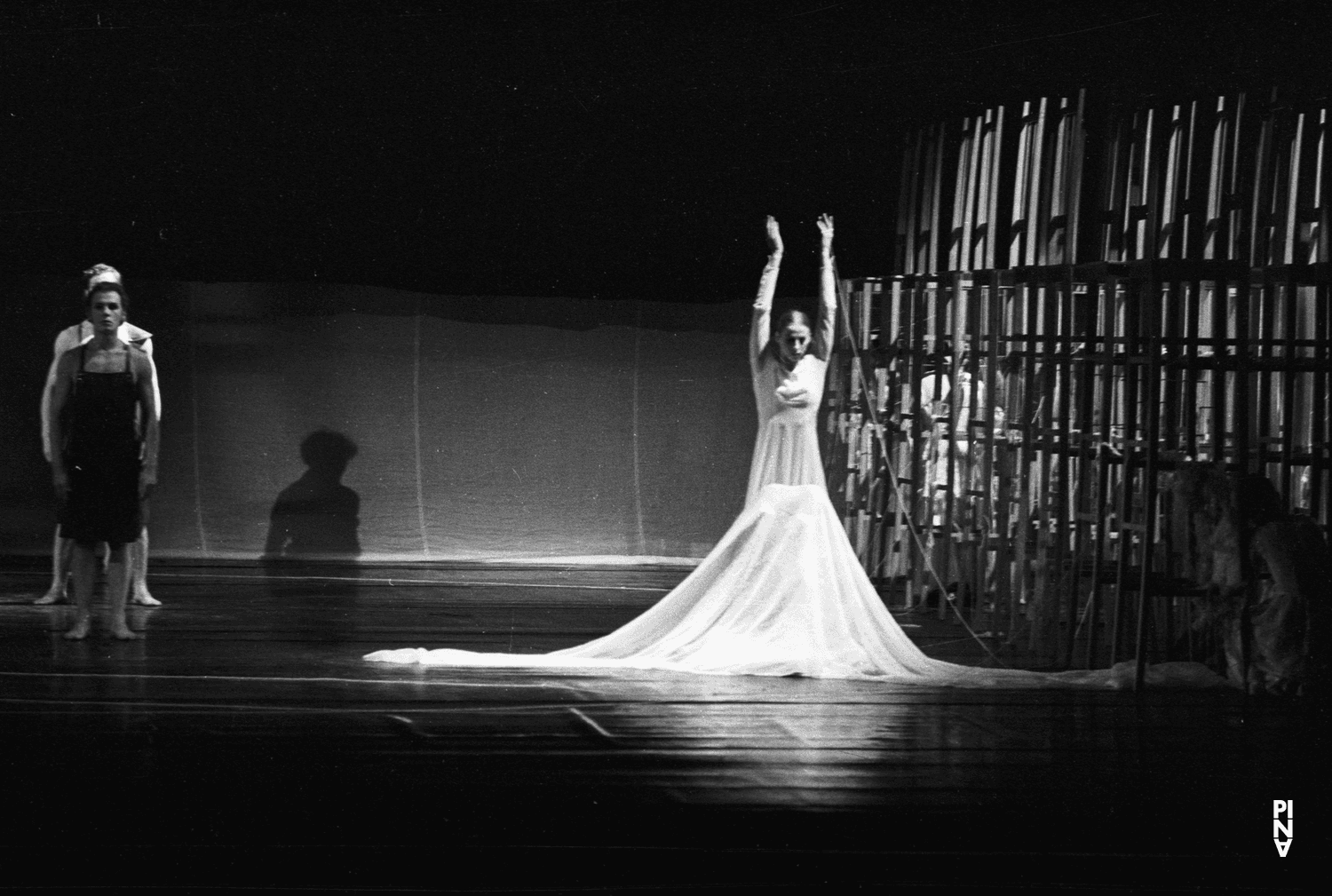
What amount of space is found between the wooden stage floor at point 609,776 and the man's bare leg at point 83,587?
0.08 metres

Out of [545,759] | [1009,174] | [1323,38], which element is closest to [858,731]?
[545,759]

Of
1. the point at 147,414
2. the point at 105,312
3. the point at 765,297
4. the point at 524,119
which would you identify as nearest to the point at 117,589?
the point at 147,414

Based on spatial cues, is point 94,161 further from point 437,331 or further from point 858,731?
point 858,731

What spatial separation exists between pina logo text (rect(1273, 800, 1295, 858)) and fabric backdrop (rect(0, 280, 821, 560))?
24.3 feet

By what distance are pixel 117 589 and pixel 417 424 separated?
439 centimetres

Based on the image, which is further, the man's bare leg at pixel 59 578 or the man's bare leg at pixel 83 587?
the man's bare leg at pixel 59 578

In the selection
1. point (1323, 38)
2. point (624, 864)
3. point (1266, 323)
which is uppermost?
point (1323, 38)

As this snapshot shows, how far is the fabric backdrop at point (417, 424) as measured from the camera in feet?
37.3

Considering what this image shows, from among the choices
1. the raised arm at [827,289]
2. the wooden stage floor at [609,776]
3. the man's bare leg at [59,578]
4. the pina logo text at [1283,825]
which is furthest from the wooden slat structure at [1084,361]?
the man's bare leg at [59,578]

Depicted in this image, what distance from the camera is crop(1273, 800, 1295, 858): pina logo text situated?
4.31 metres

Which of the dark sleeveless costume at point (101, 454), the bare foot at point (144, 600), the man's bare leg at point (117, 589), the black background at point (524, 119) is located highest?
the black background at point (524, 119)

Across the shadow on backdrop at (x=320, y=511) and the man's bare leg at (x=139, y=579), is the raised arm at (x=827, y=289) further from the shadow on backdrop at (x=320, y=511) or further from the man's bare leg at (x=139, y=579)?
the shadow on backdrop at (x=320, y=511)

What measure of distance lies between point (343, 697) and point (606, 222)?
18.4 ft

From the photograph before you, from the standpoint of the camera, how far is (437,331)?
11.7m
